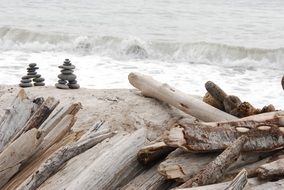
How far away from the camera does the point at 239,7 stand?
28.2 meters

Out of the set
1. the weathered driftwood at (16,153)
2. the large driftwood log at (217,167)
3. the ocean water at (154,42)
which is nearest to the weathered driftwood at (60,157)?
the weathered driftwood at (16,153)

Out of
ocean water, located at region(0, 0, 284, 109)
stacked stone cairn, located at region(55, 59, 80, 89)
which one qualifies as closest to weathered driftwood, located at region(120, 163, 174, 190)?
stacked stone cairn, located at region(55, 59, 80, 89)

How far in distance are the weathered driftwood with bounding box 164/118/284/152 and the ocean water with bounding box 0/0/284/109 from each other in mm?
7091

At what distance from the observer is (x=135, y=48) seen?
18766 millimetres

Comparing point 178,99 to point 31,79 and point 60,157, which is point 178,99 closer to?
point 60,157

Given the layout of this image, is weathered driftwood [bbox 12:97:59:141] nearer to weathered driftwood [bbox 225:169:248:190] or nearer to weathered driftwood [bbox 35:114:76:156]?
weathered driftwood [bbox 35:114:76:156]

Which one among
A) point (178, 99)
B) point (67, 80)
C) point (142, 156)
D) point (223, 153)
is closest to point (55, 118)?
point (142, 156)

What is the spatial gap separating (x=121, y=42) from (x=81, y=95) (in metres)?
13.2

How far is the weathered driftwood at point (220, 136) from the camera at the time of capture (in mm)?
3994

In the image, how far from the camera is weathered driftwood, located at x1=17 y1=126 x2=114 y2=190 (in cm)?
396

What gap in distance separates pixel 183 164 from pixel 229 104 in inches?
55.2

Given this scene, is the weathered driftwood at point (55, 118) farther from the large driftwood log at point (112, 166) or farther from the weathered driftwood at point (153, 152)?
the weathered driftwood at point (153, 152)

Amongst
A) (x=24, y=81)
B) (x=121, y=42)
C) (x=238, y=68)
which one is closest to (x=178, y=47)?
(x=121, y=42)

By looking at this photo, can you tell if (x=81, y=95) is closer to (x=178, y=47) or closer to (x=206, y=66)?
(x=206, y=66)
